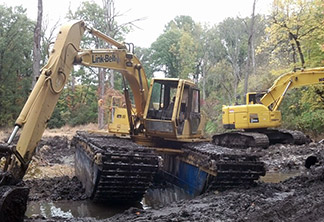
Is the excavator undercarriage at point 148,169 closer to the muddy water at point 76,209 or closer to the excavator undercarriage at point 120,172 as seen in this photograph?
the excavator undercarriage at point 120,172

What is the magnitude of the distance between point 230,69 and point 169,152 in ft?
117

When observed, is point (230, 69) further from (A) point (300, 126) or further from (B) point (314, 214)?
(B) point (314, 214)

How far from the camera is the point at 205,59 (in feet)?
153

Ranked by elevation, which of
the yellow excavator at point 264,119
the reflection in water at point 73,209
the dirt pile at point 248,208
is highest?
the yellow excavator at point 264,119

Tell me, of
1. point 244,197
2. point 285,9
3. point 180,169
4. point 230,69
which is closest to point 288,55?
point 285,9

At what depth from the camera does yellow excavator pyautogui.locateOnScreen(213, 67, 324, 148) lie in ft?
52.4

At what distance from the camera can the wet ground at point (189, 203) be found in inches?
218

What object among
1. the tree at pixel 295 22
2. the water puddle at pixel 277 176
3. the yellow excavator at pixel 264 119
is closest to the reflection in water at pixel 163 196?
the water puddle at pixel 277 176

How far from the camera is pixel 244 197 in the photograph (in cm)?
664

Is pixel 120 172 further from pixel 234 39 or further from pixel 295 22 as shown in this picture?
pixel 234 39

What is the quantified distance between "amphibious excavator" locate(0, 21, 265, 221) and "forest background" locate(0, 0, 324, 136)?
65.4 inches

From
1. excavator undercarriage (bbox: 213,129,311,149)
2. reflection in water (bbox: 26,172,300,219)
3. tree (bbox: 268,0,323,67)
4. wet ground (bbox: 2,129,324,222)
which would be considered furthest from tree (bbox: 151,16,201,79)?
reflection in water (bbox: 26,172,300,219)

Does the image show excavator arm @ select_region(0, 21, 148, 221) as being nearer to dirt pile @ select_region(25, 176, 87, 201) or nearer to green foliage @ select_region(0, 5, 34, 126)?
dirt pile @ select_region(25, 176, 87, 201)

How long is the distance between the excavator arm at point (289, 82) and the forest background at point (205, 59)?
1375 mm
